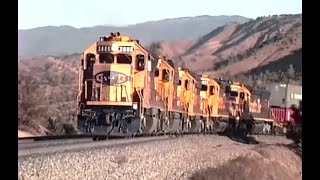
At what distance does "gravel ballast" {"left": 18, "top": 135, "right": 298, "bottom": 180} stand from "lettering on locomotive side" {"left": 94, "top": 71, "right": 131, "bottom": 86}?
6.33ft

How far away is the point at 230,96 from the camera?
1060 centimetres

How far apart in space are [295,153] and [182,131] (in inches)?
169

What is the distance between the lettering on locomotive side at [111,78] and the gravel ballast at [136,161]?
6.33ft

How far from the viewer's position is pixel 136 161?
7.66 meters

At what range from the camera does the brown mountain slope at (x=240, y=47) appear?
288 inches

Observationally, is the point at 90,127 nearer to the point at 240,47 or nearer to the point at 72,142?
the point at 72,142

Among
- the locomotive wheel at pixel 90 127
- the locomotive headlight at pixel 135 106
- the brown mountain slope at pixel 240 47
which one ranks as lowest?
the locomotive wheel at pixel 90 127

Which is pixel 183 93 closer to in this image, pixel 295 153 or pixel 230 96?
pixel 230 96

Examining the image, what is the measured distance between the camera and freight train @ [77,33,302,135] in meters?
9.45

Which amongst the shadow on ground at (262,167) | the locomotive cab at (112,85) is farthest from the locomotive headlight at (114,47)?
the shadow on ground at (262,167)

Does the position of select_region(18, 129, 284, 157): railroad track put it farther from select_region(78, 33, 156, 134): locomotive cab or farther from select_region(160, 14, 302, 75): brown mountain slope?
select_region(160, 14, 302, 75): brown mountain slope

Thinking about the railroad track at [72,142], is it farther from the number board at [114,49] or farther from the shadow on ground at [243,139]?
the number board at [114,49]

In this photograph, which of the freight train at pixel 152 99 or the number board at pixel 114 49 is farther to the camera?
the number board at pixel 114 49
